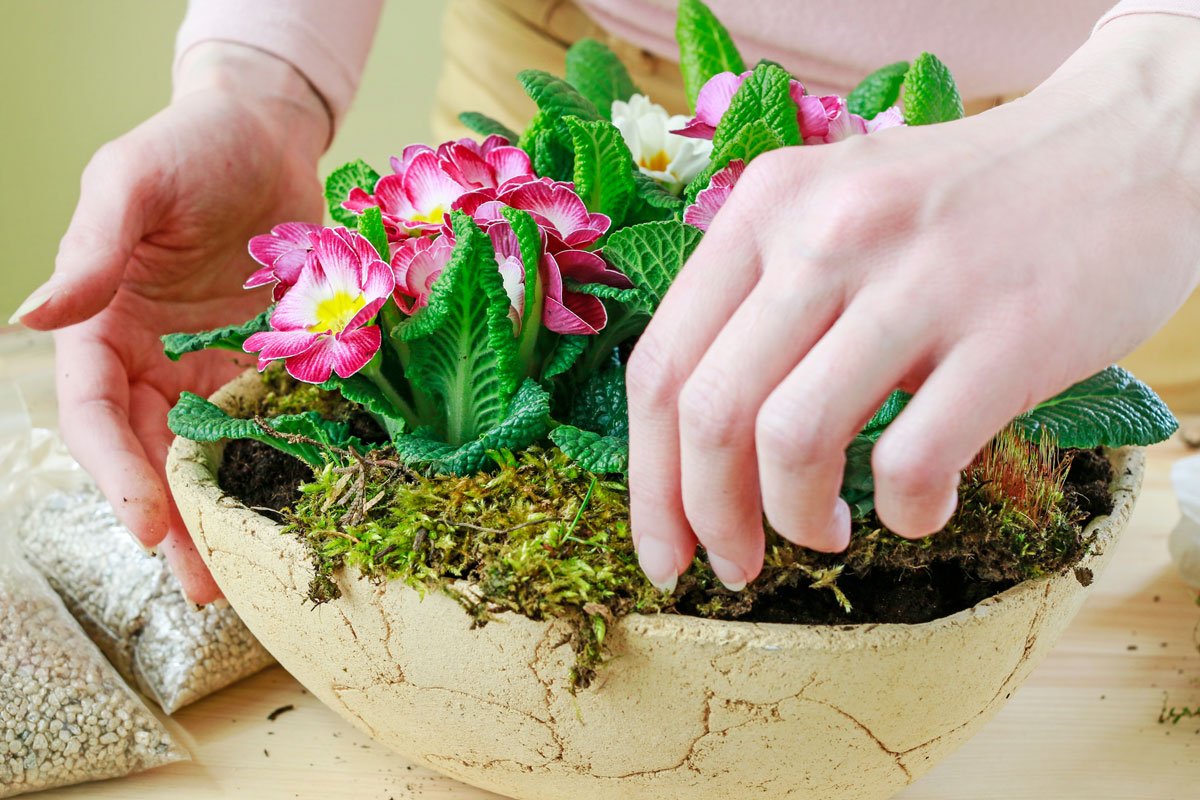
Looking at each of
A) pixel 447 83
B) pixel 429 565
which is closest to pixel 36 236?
pixel 447 83

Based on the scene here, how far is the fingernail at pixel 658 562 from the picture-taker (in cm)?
47

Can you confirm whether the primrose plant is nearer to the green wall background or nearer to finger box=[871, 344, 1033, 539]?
finger box=[871, 344, 1033, 539]

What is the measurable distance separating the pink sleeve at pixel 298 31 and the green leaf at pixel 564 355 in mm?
535

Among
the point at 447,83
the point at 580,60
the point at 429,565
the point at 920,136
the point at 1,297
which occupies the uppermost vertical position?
the point at 920,136

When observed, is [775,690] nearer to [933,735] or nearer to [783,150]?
[933,735]

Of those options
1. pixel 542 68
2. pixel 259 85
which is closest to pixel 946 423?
pixel 259 85

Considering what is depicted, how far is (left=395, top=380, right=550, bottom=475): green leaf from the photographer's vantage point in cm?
→ 55

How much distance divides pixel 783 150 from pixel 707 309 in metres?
0.08

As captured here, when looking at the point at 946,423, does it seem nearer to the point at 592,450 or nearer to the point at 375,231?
the point at 592,450

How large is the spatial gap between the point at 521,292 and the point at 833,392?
8.7 inches

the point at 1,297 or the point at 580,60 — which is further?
the point at 1,297

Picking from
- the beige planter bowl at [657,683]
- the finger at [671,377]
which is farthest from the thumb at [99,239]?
the finger at [671,377]

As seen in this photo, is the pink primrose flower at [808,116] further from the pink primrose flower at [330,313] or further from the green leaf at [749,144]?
A: the pink primrose flower at [330,313]

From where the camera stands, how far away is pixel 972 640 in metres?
0.49
